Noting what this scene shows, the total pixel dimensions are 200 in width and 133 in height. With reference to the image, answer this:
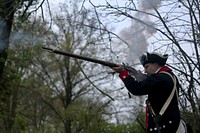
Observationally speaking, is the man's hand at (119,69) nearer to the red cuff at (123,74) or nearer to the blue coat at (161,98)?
the red cuff at (123,74)

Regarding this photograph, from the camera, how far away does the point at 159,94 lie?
442 cm

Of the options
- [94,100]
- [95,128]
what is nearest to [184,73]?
[95,128]

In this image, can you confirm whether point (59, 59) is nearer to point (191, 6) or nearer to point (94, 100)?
point (94, 100)

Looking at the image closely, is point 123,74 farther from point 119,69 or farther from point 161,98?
point 161,98

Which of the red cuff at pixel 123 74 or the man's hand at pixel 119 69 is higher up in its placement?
the man's hand at pixel 119 69

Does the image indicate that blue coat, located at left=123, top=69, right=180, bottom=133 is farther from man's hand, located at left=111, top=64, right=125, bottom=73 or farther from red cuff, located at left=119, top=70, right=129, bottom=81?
man's hand, located at left=111, top=64, right=125, bottom=73

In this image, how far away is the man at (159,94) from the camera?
4297mm

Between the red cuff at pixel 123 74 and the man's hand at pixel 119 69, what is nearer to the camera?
the red cuff at pixel 123 74

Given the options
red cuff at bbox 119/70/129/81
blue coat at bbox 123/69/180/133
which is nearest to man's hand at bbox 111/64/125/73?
red cuff at bbox 119/70/129/81

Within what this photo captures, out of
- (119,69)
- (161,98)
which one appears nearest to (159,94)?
(161,98)

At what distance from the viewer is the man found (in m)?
4.30

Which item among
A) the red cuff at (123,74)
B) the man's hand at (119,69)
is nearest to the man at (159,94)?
the red cuff at (123,74)

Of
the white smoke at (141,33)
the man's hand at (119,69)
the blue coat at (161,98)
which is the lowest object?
the blue coat at (161,98)

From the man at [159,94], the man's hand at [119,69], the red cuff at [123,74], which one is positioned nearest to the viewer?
the man at [159,94]
